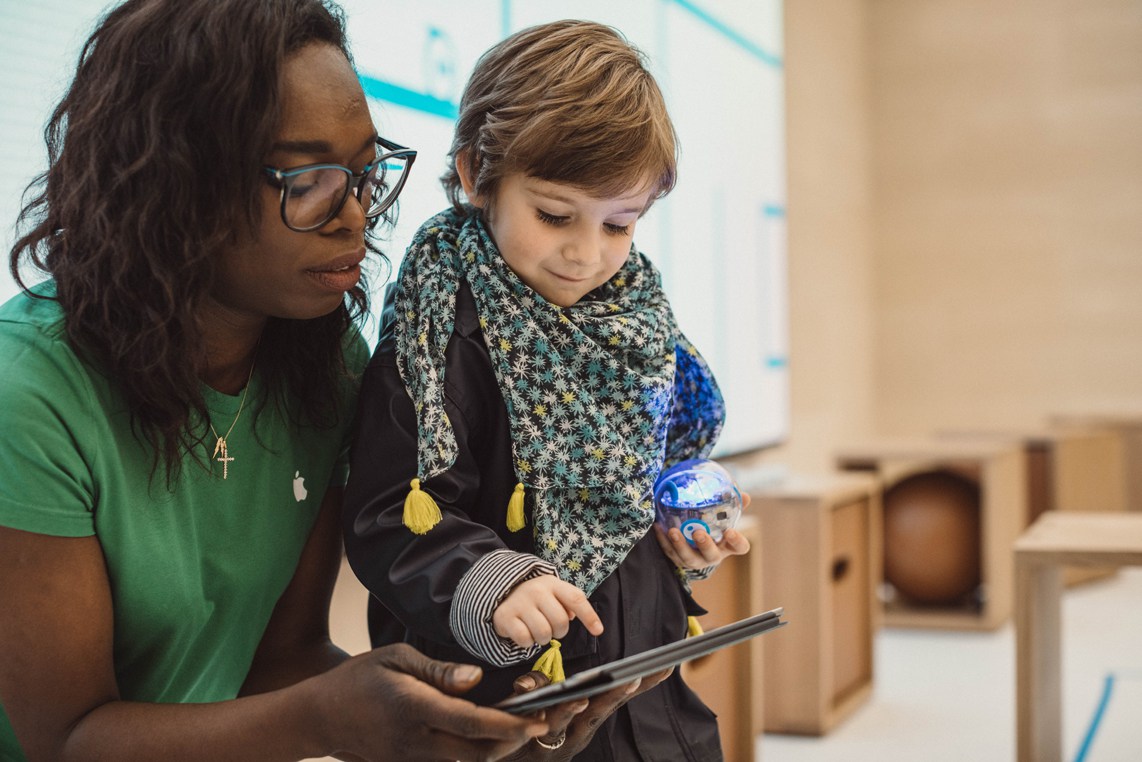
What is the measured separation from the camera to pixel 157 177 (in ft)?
3.32

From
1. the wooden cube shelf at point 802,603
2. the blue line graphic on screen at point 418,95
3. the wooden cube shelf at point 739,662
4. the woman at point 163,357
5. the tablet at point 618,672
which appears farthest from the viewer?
the wooden cube shelf at point 802,603

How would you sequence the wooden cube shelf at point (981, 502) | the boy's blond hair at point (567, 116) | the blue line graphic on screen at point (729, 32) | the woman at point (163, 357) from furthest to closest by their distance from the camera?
the wooden cube shelf at point (981, 502), the blue line graphic on screen at point (729, 32), the boy's blond hair at point (567, 116), the woman at point (163, 357)

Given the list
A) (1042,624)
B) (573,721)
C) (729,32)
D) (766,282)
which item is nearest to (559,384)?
(573,721)

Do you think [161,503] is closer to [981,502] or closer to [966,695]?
[966,695]

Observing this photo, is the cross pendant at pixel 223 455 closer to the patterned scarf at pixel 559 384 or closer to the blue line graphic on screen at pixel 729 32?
the patterned scarf at pixel 559 384

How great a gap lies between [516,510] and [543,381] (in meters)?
0.14

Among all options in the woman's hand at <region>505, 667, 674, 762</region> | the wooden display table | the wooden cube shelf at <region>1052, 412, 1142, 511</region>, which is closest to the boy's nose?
the woman's hand at <region>505, 667, 674, 762</region>

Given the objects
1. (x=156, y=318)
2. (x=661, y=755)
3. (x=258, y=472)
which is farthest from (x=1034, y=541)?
(x=156, y=318)

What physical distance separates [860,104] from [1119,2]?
4.42 feet

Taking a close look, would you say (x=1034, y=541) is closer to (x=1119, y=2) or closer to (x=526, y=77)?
(x=526, y=77)

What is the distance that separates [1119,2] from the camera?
5766mm

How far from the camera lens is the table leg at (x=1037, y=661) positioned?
→ 236cm

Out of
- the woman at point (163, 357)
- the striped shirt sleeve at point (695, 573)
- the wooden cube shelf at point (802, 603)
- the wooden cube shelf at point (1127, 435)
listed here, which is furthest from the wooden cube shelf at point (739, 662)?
the wooden cube shelf at point (1127, 435)

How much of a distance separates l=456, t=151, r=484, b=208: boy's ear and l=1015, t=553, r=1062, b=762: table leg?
155 cm
